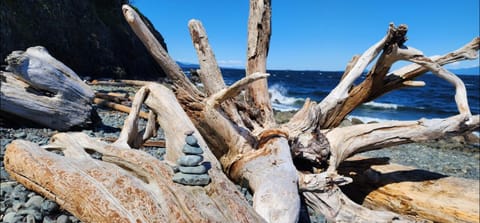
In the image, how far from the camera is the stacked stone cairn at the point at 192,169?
228 cm

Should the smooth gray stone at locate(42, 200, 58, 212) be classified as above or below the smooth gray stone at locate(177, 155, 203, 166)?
below

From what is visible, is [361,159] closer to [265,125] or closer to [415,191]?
[415,191]

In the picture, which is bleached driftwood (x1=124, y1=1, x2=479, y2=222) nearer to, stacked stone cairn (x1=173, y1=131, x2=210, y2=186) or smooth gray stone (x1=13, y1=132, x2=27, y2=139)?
stacked stone cairn (x1=173, y1=131, x2=210, y2=186)

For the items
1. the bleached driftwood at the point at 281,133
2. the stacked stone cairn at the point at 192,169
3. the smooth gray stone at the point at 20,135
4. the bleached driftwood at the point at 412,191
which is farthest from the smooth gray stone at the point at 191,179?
the smooth gray stone at the point at 20,135

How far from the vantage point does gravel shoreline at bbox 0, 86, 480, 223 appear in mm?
2875

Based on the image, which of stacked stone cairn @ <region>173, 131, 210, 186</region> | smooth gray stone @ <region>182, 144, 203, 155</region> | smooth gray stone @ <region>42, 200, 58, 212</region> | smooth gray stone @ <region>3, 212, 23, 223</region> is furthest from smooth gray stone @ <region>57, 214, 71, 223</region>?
smooth gray stone @ <region>182, 144, 203, 155</region>

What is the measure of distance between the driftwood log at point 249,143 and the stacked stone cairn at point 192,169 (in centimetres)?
5

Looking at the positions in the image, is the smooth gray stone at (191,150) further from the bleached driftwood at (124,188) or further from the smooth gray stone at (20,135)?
the smooth gray stone at (20,135)

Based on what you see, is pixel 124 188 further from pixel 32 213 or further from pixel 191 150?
pixel 32 213

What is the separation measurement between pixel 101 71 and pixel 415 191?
80.6 ft

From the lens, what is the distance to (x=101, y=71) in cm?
2461

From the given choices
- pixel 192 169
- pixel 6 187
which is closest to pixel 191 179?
pixel 192 169

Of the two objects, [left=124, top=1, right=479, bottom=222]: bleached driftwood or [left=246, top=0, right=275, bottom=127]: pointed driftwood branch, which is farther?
[left=246, top=0, right=275, bottom=127]: pointed driftwood branch

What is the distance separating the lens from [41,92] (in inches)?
238
